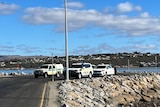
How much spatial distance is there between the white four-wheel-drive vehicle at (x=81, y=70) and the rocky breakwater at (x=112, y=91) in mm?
3830

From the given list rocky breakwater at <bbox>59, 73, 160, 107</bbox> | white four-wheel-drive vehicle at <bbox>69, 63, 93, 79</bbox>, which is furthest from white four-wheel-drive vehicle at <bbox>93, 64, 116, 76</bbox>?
rocky breakwater at <bbox>59, 73, 160, 107</bbox>

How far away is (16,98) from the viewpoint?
25.8 m

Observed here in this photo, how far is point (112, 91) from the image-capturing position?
3966cm

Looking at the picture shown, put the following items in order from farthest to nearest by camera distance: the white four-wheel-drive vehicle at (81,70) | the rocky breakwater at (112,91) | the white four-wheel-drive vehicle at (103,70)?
the white four-wheel-drive vehicle at (103,70) < the white four-wheel-drive vehicle at (81,70) < the rocky breakwater at (112,91)

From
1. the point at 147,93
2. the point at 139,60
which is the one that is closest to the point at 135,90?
the point at 147,93

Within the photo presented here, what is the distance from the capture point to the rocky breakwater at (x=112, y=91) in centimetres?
3027

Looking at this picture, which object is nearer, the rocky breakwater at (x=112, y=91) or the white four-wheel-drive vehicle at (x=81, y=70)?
the rocky breakwater at (x=112, y=91)

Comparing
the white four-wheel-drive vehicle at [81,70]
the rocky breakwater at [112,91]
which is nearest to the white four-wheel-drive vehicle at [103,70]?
the white four-wheel-drive vehicle at [81,70]

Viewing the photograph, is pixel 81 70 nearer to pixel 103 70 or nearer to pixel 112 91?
pixel 103 70

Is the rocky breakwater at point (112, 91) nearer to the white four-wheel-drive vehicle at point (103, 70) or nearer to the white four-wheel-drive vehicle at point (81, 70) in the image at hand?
the white four-wheel-drive vehicle at point (81, 70)

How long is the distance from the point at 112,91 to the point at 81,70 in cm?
877

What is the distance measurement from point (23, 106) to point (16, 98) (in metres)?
3.73

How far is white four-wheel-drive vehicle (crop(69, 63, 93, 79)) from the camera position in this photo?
156ft

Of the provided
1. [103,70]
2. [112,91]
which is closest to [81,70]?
[103,70]
